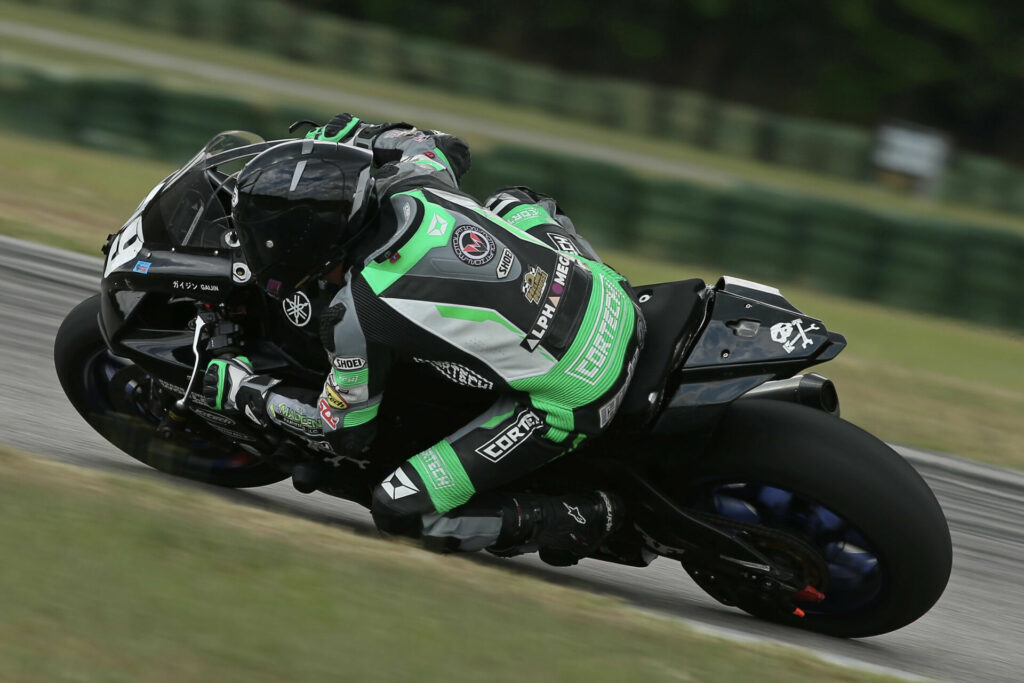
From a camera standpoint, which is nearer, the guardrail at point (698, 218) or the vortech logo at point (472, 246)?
the vortech logo at point (472, 246)

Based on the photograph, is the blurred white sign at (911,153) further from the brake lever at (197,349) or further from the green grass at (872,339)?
the brake lever at (197,349)

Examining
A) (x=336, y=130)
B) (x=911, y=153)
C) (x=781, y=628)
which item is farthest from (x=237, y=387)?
(x=911, y=153)

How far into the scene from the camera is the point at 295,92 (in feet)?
73.9

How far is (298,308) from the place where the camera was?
14.0ft

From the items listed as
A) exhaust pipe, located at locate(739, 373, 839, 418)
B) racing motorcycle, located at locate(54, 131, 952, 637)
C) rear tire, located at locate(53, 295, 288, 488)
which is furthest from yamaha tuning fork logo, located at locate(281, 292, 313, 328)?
exhaust pipe, located at locate(739, 373, 839, 418)

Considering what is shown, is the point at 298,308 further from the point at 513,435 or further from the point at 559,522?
the point at 559,522

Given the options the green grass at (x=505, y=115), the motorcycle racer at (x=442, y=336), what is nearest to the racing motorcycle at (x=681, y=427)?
the motorcycle racer at (x=442, y=336)

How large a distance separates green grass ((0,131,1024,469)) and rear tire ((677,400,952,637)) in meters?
3.49

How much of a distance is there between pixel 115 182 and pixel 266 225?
829cm

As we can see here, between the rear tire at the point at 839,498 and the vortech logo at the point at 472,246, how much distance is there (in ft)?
3.41

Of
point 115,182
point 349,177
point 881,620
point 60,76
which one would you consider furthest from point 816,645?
point 60,76

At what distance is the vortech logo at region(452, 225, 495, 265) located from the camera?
4.09m

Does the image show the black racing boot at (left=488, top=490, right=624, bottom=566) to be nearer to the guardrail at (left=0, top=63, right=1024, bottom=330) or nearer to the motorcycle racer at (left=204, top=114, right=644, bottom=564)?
the motorcycle racer at (left=204, top=114, right=644, bottom=564)

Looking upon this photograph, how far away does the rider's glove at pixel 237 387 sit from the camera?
4289 millimetres
